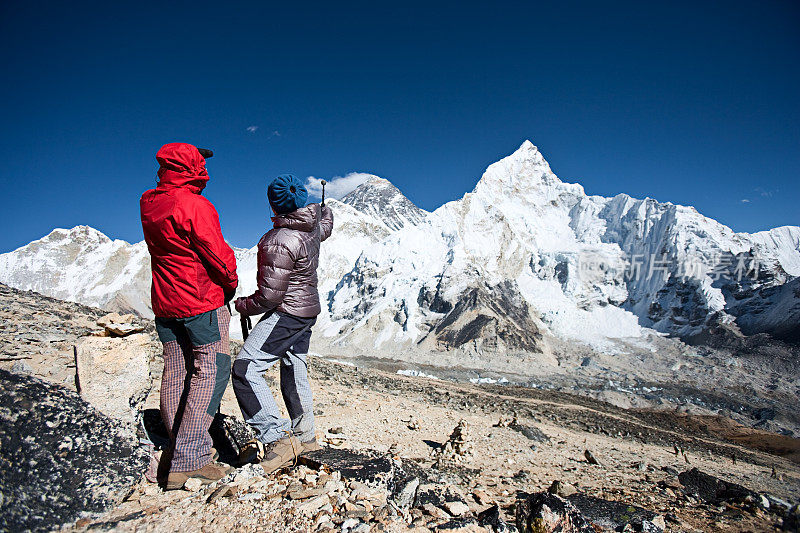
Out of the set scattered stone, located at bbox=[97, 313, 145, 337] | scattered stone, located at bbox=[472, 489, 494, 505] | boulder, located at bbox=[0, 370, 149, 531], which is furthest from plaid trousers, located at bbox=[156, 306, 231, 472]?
scattered stone, located at bbox=[472, 489, 494, 505]

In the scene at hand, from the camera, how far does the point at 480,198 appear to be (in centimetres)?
6456

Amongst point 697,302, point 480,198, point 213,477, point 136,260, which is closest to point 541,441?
point 213,477

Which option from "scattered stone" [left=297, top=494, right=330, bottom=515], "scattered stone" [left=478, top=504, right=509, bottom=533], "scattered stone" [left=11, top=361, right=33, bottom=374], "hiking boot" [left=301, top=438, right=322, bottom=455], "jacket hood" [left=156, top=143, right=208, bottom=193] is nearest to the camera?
"scattered stone" [left=297, top=494, right=330, bottom=515]

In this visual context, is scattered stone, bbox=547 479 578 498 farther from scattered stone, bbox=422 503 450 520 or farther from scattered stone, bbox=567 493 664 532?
scattered stone, bbox=422 503 450 520

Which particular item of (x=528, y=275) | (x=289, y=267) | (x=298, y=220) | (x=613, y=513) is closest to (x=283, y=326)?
(x=289, y=267)

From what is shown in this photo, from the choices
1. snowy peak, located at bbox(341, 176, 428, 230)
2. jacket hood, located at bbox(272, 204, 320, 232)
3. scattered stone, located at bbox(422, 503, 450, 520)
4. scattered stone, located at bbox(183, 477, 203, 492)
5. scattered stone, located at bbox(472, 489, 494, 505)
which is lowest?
scattered stone, located at bbox(472, 489, 494, 505)

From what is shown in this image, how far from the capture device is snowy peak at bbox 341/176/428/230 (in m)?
131

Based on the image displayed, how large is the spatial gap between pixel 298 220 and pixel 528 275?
5895cm

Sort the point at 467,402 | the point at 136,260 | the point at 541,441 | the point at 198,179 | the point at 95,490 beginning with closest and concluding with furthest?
the point at 95,490 < the point at 198,179 < the point at 541,441 < the point at 467,402 < the point at 136,260

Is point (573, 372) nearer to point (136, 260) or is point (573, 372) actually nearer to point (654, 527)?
point (654, 527)

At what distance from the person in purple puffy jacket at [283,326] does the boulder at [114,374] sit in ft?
2.55

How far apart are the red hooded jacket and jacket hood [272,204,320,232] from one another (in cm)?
47

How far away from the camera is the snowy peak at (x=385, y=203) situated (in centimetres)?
13138

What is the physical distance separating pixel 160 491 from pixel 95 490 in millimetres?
363
